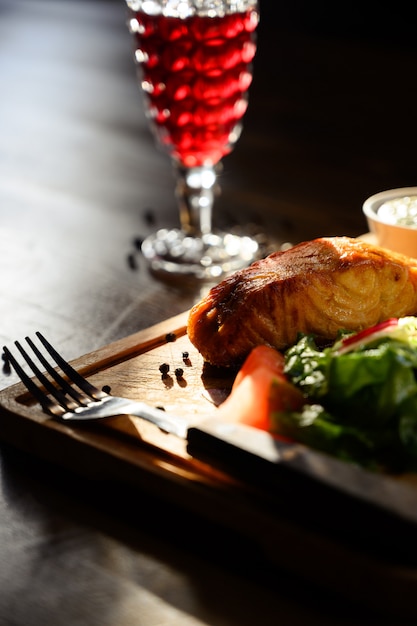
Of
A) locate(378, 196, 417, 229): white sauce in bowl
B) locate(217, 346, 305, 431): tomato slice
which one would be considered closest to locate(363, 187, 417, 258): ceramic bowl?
locate(378, 196, 417, 229): white sauce in bowl

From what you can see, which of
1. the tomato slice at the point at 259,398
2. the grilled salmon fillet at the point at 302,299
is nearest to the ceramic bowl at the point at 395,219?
the grilled salmon fillet at the point at 302,299

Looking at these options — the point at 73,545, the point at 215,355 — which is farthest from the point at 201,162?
the point at 73,545

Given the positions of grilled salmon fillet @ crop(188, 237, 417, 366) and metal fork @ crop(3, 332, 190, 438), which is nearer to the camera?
metal fork @ crop(3, 332, 190, 438)

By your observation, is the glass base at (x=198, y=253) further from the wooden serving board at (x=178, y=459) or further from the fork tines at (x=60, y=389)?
the fork tines at (x=60, y=389)

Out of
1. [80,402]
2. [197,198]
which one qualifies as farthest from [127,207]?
[80,402]

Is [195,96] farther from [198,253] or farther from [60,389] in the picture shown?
[60,389]

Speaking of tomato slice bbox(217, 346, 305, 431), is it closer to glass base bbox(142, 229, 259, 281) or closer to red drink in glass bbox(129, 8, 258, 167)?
glass base bbox(142, 229, 259, 281)
